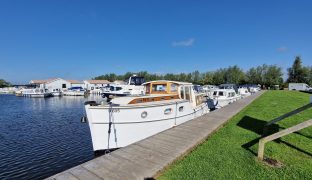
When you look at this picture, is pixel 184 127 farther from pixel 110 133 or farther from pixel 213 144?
pixel 110 133

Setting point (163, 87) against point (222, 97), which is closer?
point (163, 87)

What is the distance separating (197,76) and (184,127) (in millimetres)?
80483

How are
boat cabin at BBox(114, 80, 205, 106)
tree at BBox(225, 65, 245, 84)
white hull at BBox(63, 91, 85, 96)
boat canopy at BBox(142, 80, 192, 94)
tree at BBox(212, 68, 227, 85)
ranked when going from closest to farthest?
boat cabin at BBox(114, 80, 205, 106) < boat canopy at BBox(142, 80, 192, 94) < white hull at BBox(63, 91, 85, 96) < tree at BBox(225, 65, 245, 84) < tree at BBox(212, 68, 227, 85)

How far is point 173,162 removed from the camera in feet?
16.3

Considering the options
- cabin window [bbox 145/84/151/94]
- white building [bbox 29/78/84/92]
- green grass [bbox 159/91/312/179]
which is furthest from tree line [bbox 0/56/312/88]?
green grass [bbox 159/91/312/179]

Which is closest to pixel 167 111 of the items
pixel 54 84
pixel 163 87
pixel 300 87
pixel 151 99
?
pixel 151 99

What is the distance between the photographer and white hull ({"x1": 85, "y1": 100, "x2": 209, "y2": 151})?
7.97 meters

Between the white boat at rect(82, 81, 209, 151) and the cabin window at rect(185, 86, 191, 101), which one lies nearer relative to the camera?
the white boat at rect(82, 81, 209, 151)

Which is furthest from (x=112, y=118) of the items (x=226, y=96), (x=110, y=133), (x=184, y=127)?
(x=226, y=96)

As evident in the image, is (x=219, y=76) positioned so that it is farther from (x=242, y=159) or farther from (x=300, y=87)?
(x=242, y=159)

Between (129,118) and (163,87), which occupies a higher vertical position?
(163,87)

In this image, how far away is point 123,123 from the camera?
8453mm

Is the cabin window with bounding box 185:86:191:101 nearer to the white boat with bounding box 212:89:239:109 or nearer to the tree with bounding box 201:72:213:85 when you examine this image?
the white boat with bounding box 212:89:239:109

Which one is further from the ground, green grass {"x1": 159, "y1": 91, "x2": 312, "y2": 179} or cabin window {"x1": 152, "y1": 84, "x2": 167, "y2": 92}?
cabin window {"x1": 152, "y1": 84, "x2": 167, "y2": 92}
